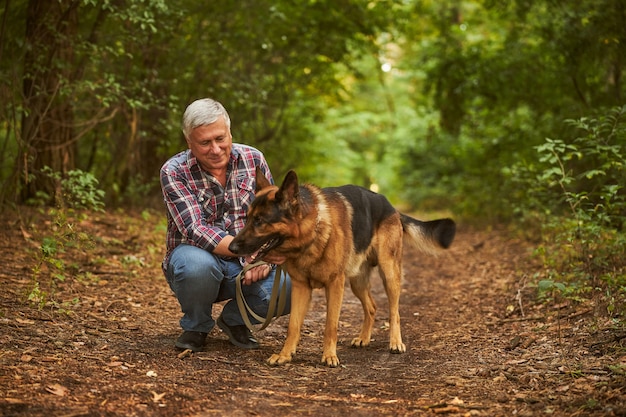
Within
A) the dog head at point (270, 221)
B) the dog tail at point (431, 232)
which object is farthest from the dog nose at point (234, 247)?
the dog tail at point (431, 232)

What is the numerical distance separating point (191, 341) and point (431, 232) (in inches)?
103

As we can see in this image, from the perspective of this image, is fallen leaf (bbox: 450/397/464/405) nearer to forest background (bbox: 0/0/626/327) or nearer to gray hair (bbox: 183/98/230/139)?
forest background (bbox: 0/0/626/327)

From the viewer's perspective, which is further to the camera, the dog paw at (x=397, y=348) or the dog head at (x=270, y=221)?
the dog paw at (x=397, y=348)

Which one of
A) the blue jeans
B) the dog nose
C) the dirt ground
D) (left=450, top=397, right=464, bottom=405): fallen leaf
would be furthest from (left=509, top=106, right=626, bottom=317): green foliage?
the dog nose

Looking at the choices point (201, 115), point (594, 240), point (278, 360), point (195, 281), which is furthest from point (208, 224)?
point (594, 240)

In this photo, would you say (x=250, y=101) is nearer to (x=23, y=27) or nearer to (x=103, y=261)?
(x=23, y=27)

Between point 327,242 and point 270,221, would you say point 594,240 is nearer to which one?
point 327,242

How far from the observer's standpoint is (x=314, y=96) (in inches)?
699

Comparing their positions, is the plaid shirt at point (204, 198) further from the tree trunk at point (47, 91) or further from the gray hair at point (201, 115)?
the tree trunk at point (47, 91)

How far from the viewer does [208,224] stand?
5.00 metres

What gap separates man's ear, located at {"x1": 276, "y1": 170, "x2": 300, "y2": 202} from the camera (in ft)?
14.4

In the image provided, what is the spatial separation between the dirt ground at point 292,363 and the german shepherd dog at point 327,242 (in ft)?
0.98

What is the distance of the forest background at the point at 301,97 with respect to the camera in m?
7.21

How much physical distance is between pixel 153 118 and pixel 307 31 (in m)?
4.05
